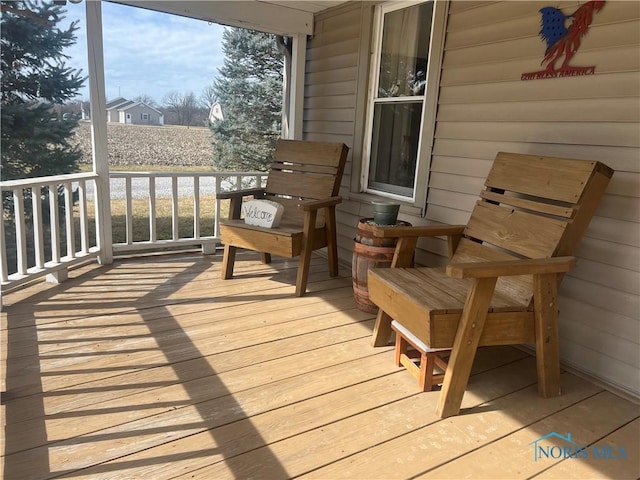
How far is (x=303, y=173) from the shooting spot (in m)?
3.63

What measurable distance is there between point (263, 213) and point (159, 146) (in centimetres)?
262

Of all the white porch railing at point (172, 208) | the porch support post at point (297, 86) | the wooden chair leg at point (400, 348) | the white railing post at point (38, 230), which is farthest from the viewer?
the porch support post at point (297, 86)

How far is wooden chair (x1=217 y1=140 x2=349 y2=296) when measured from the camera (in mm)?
3008

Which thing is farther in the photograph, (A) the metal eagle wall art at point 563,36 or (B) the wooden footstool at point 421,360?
(A) the metal eagle wall art at point 563,36

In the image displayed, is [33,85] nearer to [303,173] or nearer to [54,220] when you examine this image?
[54,220]

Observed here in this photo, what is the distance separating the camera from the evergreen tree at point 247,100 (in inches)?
233

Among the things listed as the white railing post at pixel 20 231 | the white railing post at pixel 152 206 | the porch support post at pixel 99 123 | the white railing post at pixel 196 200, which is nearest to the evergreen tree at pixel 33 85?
the porch support post at pixel 99 123

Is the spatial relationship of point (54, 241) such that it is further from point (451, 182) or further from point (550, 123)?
point (550, 123)

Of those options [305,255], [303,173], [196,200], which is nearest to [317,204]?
[305,255]

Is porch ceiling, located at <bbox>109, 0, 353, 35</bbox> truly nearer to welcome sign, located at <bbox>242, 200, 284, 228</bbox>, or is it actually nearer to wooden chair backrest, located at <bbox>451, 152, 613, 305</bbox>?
welcome sign, located at <bbox>242, 200, 284, 228</bbox>

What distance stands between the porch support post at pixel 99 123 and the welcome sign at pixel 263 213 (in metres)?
1.15

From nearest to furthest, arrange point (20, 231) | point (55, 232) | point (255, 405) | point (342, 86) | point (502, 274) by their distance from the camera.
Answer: point (502, 274)
point (255, 405)
point (20, 231)
point (55, 232)
point (342, 86)

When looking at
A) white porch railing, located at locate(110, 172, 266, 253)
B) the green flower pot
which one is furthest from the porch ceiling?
the green flower pot

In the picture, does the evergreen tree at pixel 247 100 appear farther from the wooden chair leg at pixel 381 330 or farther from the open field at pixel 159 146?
the wooden chair leg at pixel 381 330
